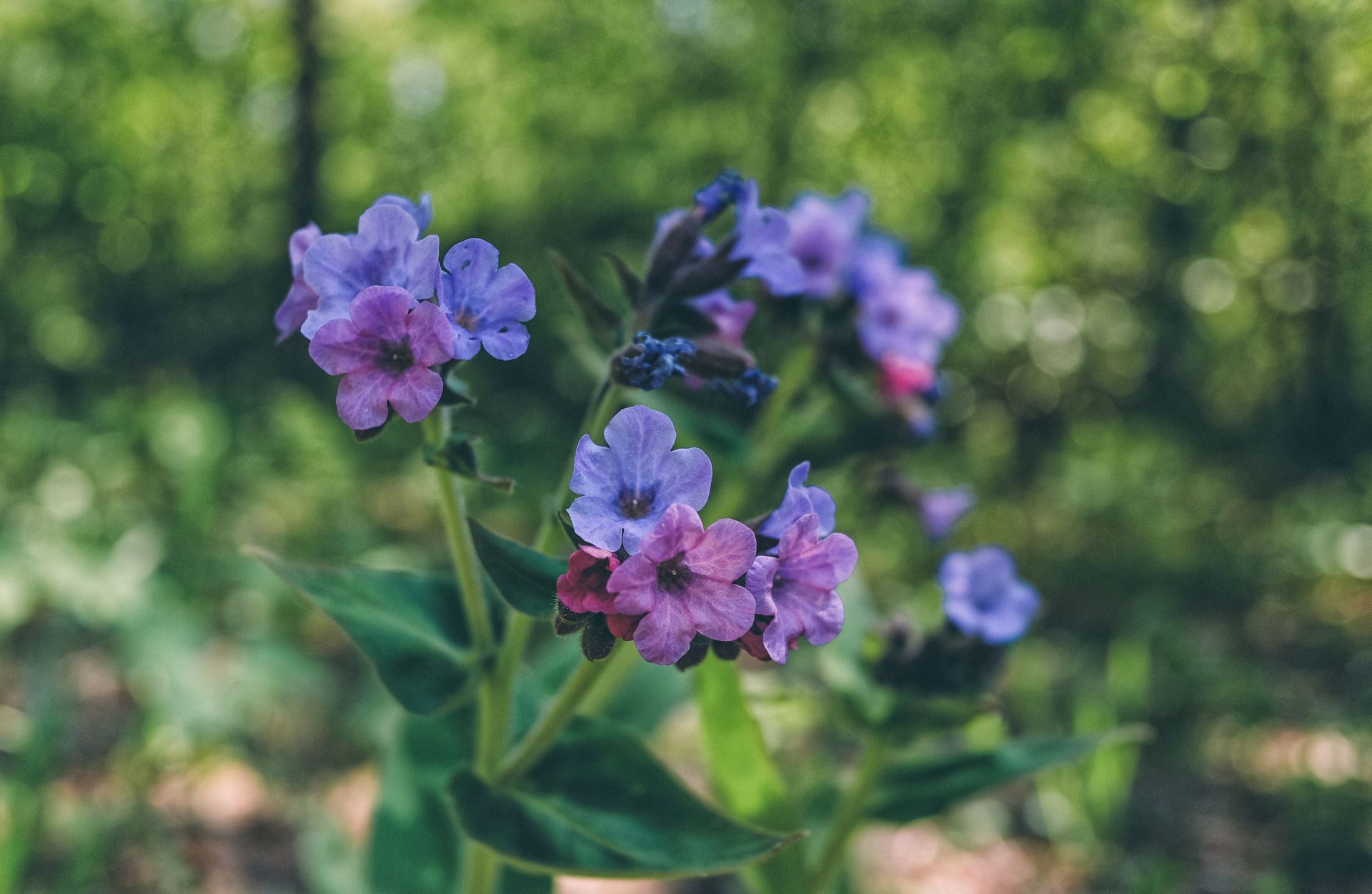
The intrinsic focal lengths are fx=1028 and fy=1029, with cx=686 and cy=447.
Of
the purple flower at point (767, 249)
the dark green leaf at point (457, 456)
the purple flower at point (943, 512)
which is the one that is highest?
the purple flower at point (767, 249)

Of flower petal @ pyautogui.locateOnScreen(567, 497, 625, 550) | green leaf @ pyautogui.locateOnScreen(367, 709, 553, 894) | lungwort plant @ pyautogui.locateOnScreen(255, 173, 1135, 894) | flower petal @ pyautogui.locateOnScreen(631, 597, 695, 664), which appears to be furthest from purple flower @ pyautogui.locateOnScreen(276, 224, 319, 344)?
green leaf @ pyautogui.locateOnScreen(367, 709, 553, 894)

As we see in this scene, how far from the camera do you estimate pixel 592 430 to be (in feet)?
3.55

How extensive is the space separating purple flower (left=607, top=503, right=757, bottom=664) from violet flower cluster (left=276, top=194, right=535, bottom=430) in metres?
0.21

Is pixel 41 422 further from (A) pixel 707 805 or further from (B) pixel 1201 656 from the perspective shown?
(B) pixel 1201 656

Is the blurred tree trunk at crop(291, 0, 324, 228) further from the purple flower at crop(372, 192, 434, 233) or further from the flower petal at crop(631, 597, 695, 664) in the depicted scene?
the flower petal at crop(631, 597, 695, 664)

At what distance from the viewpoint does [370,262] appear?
0.92 m

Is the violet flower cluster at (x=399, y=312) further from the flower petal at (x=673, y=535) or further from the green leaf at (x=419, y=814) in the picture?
the green leaf at (x=419, y=814)

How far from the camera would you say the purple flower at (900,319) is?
1.43 meters

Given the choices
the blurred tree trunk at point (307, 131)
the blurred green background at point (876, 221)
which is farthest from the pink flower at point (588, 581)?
the blurred tree trunk at point (307, 131)

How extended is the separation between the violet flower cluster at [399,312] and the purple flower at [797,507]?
0.26m

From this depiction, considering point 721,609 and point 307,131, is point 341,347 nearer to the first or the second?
point 721,609

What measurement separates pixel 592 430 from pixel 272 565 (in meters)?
0.37

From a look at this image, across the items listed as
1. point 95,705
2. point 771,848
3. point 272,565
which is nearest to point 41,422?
point 95,705

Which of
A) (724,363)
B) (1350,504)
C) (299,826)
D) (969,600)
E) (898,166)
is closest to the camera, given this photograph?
(724,363)
